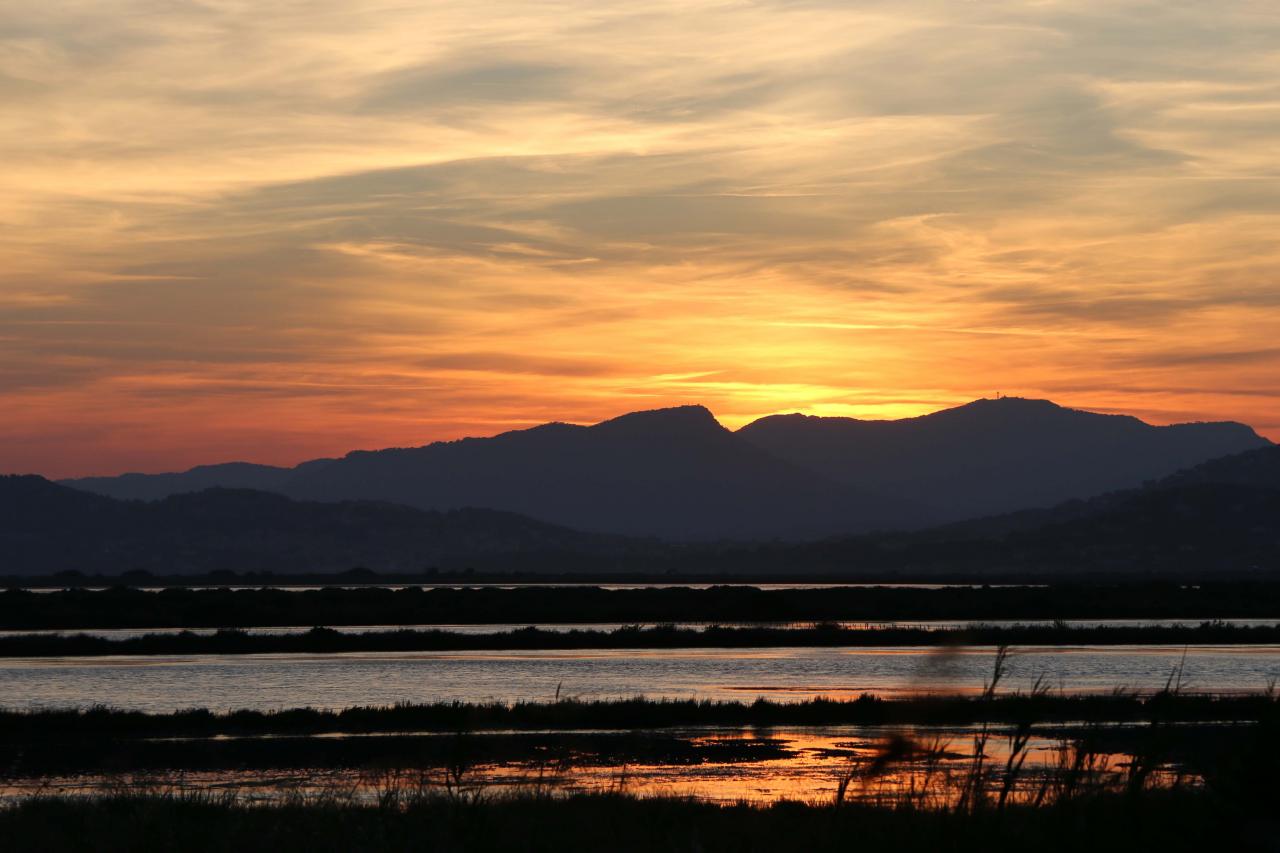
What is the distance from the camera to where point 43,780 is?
1075 inches

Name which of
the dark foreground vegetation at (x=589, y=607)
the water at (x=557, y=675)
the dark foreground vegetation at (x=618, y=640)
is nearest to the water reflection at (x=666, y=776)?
the water at (x=557, y=675)

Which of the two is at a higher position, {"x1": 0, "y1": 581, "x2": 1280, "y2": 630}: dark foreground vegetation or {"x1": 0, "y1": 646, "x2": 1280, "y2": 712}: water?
{"x1": 0, "y1": 646, "x2": 1280, "y2": 712}: water

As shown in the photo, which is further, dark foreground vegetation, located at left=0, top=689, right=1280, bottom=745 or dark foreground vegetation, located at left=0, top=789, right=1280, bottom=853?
dark foreground vegetation, located at left=0, top=689, right=1280, bottom=745

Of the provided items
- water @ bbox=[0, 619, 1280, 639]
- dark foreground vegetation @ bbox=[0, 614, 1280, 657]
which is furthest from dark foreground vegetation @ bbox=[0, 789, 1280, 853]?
water @ bbox=[0, 619, 1280, 639]

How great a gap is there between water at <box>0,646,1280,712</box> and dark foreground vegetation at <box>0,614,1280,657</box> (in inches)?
96.3

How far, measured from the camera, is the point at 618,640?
65188 mm

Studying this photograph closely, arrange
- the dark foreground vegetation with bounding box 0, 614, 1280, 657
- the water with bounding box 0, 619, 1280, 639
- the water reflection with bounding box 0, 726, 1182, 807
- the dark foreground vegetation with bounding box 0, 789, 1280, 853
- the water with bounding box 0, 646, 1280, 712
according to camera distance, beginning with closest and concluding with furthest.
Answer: the dark foreground vegetation with bounding box 0, 789, 1280, 853 → the water reflection with bounding box 0, 726, 1182, 807 → the water with bounding box 0, 646, 1280, 712 → the dark foreground vegetation with bounding box 0, 614, 1280, 657 → the water with bounding box 0, 619, 1280, 639

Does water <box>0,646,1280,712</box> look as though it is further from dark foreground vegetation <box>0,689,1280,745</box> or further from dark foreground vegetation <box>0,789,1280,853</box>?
dark foreground vegetation <box>0,789,1280,853</box>

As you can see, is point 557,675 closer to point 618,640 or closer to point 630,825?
point 618,640

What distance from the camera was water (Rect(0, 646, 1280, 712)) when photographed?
4178cm

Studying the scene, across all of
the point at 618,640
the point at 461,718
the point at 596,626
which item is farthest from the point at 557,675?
the point at 596,626

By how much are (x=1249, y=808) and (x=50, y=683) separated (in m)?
42.9

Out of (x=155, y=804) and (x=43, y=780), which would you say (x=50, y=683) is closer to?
(x=43, y=780)

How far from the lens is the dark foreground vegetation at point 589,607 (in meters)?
87.4
